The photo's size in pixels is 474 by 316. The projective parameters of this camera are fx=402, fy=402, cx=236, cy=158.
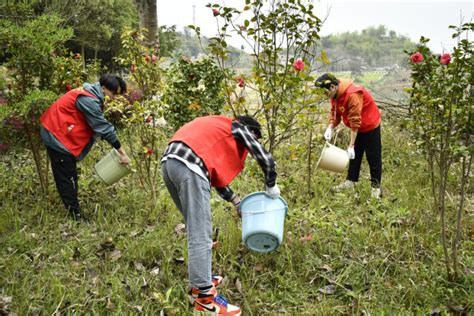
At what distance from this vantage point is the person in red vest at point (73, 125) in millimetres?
3738

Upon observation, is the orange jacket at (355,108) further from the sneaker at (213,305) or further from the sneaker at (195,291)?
the sneaker at (213,305)

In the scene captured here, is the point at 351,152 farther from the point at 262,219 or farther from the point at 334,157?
the point at 262,219

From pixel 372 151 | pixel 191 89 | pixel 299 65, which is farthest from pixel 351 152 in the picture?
pixel 191 89

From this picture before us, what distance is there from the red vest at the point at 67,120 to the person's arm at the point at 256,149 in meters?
1.86

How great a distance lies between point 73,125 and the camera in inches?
149

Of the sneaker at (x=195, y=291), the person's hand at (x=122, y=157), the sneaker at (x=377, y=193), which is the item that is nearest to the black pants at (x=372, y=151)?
the sneaker at (x=377, y=193)

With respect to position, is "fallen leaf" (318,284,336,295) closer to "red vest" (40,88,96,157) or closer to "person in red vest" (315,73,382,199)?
"person in red vest" (315,73,382,199)

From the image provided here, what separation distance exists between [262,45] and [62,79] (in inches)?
93.8

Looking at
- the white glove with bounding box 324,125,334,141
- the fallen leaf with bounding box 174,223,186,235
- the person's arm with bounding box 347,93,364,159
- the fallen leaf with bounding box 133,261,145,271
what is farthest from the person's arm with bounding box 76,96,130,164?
the person's arm with bounding box 347,93,364,159

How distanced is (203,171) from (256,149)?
355 millimetres

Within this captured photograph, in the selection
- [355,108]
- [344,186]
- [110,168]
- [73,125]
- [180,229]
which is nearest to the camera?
[180,229]

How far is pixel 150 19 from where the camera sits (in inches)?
265

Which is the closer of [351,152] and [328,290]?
[328,290]

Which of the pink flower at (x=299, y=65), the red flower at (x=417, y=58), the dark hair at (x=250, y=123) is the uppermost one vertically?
the red flower at (x=417, y=58)
